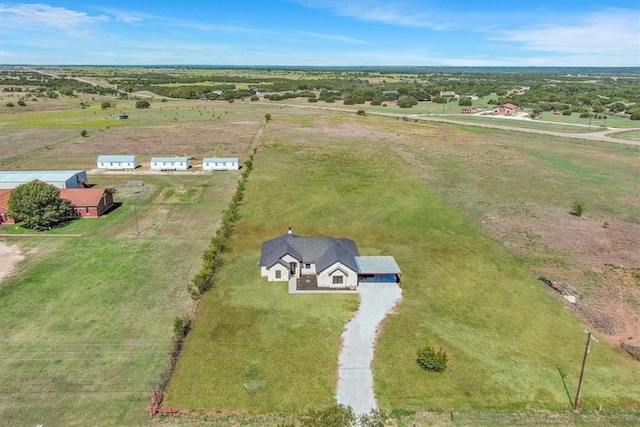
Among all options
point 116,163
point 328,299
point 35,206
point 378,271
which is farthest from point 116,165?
point 378,271

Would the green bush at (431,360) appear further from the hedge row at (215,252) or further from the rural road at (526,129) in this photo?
the rural road at (526,129)

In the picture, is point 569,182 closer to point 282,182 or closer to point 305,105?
point 282,182

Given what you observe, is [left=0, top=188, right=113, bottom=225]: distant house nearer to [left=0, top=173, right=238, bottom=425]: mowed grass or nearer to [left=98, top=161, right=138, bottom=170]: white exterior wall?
[left=0, top=173, right=238, bottom=425]: mowed grass

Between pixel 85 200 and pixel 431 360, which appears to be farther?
pixel 85 200

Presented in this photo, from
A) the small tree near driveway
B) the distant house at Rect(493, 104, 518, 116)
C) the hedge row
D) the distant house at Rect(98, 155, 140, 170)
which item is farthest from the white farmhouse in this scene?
the distant house at Rect(493, 104, 518, 116)

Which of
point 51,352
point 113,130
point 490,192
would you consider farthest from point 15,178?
point 490,192

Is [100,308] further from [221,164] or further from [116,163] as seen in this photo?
[116,163]
